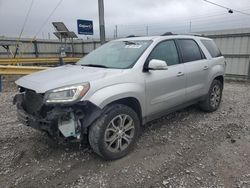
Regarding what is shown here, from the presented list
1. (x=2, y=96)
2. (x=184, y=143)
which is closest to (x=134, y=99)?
(x=184, y=143)

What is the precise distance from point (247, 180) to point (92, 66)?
2.74 meters

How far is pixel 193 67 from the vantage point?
439cm

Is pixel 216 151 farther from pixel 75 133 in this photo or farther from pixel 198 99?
pixel 75 133

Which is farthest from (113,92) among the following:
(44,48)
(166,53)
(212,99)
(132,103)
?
(44,48)

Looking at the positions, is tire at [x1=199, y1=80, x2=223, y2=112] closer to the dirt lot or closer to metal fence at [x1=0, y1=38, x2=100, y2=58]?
the dirt lot

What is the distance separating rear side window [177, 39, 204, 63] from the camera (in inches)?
169

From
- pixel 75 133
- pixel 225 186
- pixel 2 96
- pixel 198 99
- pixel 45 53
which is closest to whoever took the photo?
pixel 225 186

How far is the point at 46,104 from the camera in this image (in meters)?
2.72

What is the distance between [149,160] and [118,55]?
1792mm

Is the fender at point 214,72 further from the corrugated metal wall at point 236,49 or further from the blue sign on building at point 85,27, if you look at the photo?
the blue sign on building at point 85,27

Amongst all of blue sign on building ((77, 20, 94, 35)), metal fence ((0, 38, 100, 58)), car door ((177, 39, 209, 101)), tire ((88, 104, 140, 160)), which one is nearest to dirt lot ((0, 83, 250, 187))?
tire ((88, 104, 140, 160))

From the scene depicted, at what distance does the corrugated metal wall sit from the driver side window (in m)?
6.30

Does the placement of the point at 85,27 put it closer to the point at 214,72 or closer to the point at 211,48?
the point at 211,48

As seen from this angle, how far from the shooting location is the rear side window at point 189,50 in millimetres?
4297
